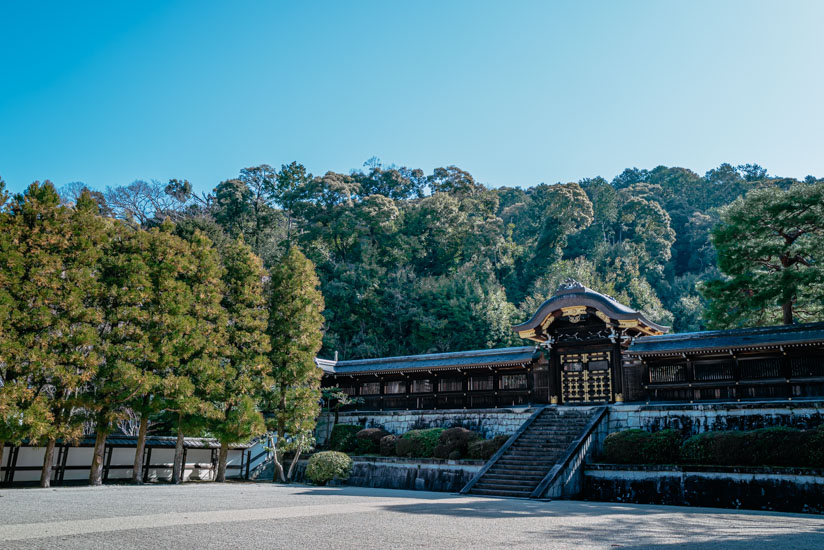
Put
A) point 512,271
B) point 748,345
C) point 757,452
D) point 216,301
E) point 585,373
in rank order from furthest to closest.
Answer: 1. point 512,271
2. point 585,373
3. point 216,301
4. point 748,345
5. point 757,452

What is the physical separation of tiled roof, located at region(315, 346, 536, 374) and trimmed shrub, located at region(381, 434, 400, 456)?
11.8 ft

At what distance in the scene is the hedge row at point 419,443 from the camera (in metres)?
20.5

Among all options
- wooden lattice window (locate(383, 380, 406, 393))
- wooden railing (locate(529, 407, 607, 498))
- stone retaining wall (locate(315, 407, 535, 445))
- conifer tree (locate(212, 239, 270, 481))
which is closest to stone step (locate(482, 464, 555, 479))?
wooden railing (locate(529, 407, 607, 498))

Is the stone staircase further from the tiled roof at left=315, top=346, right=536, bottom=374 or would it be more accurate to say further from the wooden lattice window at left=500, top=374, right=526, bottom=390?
the tiled roof at left=315, top=346, right=536, bottom=374

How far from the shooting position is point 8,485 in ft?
63.1

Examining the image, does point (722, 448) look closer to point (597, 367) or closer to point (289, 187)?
point (597, 367)

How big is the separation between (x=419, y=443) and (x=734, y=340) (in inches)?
479

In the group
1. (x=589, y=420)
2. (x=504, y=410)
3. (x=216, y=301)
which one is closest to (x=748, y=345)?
(x=589, y=420)

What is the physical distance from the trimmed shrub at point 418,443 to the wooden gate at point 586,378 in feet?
18.4

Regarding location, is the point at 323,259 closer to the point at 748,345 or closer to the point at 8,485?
the point at 8,485

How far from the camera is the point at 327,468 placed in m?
20.9

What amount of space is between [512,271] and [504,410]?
33491 mm

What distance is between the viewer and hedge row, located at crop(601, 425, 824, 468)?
15.2 meters

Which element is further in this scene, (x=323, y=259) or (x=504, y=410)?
(x=323, y=259)
